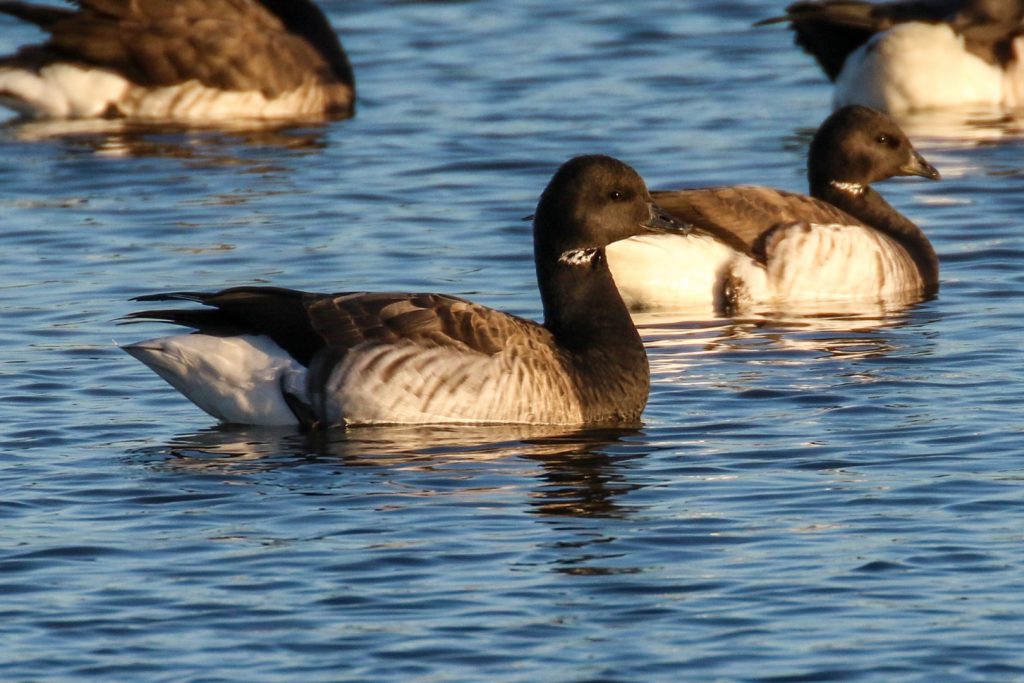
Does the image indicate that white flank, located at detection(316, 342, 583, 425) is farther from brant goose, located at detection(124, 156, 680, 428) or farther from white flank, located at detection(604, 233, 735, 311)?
white flank, located at detection(604, 233, 735, 311)

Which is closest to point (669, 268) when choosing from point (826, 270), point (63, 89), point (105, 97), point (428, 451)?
point (826, 270)

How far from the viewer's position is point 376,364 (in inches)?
441

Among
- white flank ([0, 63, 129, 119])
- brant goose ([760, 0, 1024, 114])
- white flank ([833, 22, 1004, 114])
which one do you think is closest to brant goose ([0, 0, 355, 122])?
white flank ([0, 63, 129, 119])

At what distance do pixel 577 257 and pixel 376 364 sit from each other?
1466 mm

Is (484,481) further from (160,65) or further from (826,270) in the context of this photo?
(160,65)

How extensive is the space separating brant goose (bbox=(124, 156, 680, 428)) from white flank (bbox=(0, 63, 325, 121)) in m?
10.5

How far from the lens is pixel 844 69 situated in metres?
22.1

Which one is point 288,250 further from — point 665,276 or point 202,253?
point 665,276

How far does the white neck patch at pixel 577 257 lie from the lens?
11.9 metres

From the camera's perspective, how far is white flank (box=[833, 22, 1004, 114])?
71.3 feet

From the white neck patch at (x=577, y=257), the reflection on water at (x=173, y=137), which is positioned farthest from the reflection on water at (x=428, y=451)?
the reflection on water at (x=173, y=137)

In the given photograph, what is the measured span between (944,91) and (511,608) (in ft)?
49.2

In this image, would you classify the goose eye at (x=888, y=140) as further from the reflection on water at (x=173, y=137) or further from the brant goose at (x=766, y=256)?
the reflection on water at (x=173, y=137)

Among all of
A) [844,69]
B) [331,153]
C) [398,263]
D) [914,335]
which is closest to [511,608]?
[914,335]
